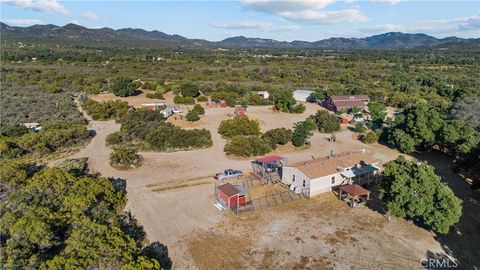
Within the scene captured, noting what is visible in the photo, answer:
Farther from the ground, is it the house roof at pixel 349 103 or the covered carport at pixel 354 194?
the house roof at pixel 349 103

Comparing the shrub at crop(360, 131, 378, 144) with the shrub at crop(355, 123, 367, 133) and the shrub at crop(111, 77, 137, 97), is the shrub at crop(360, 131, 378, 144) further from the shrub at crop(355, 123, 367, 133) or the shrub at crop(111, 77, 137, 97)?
the shrub at crop(111, 77, 137, 97)

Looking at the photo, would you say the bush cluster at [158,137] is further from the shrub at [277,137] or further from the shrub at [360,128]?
the shrub at [360,128]

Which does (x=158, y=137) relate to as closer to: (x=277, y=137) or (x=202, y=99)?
(x=277, y=137)

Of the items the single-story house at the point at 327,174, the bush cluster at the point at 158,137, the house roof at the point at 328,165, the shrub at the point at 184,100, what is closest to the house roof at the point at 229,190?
the single-story house at the point at 327,174

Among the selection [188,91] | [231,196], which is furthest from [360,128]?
[188,91]

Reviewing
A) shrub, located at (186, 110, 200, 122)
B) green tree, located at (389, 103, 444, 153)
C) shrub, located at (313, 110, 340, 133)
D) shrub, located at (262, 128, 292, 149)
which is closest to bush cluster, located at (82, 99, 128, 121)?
shrub, located at (186, 110, 200, 122)
